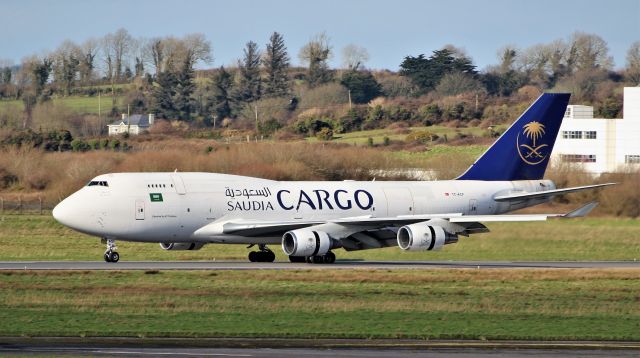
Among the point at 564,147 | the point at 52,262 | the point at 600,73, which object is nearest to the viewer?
the point at 52,262

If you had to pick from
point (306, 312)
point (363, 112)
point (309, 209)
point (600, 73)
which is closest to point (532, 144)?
point (309, 209)

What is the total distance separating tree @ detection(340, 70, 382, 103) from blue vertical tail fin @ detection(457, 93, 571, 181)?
121399mm

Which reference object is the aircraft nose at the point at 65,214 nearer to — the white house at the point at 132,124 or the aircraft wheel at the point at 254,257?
the aircraft wheel at the point at 254,257

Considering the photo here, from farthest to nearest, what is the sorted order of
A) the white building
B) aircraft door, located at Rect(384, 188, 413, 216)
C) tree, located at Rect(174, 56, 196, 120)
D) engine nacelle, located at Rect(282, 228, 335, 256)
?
1. tree, located at Rect(174, 56, 196, 120)
2. the white building
3. aircraft door, located at Rect(384, 188, 413, 216)
4. engine nacelle, located at Rect(282, 228, 335, 256)

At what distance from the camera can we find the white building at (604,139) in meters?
108

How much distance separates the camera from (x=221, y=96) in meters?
174

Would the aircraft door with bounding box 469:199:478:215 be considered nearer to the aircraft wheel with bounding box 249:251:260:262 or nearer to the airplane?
the airplane

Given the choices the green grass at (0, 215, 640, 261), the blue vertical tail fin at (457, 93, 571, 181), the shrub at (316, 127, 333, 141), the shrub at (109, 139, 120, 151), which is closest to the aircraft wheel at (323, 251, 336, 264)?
the green grass at (0, 215, 640, 261)

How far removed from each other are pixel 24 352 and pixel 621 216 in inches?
2017

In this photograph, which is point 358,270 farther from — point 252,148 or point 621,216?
point 252,148

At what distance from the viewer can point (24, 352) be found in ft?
85.3

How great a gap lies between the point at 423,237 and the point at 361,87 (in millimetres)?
133275

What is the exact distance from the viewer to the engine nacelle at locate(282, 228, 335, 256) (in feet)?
157

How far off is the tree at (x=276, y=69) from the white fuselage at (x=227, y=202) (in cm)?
12808
